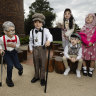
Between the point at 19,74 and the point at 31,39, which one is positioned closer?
the point at 31,39

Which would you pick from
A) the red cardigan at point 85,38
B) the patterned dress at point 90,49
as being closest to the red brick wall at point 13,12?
the red cardigan at point 85,38

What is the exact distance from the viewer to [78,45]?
11.4 ft

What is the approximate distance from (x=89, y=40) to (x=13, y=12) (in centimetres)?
667

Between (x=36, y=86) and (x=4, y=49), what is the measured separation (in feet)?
3.76

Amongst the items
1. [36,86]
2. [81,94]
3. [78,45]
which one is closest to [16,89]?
[36,86]

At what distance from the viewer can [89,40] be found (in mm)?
3422

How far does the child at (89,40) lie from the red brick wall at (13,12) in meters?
6.26

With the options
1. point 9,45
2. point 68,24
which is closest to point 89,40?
point 68,24

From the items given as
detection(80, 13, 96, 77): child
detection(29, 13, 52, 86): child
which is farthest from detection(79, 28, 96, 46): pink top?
detection(29, 13, 52, 86): child

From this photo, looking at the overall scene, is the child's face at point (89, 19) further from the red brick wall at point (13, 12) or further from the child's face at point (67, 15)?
the red brick wall at point (13, 12)

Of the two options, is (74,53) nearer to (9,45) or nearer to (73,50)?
(73,50)

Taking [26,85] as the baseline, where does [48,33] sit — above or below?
above

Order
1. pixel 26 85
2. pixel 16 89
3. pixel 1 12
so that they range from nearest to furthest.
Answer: pixel 16 89, pixel 26 85, pixel 1 12

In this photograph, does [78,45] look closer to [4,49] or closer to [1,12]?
[4,49]
